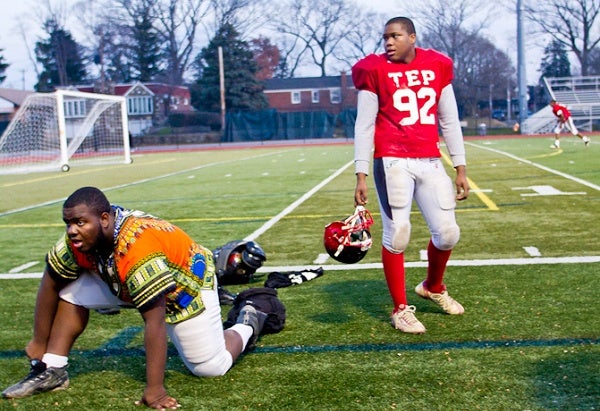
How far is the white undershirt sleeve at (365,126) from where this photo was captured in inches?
196

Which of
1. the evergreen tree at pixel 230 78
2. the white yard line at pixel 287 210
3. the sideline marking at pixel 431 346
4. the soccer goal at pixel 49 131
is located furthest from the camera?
the evergreen tree at pixel 230 78

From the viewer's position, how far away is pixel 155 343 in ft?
12.4

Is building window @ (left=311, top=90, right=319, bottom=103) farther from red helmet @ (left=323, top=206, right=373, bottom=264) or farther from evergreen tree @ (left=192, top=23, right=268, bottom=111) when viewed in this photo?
red helmet @ (left=323, top=206, right=373, bottom=264)

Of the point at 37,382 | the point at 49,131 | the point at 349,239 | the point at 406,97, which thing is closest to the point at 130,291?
the point at 37,382

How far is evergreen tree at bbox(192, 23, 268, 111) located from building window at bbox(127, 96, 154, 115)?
23.5 ft

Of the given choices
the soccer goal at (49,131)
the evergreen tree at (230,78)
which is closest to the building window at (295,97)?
the evergreen tree at (230,78)

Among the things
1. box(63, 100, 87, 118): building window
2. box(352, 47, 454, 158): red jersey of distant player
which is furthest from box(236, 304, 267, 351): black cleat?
box(63, 100, 87, 118): building window

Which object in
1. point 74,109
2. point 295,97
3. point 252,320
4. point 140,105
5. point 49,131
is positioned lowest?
point 252,320

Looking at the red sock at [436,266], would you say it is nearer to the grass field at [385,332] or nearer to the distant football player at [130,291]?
the grass field at [385,332]

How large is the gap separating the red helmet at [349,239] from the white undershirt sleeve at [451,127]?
768 millimetres

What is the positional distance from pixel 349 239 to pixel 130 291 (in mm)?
1535

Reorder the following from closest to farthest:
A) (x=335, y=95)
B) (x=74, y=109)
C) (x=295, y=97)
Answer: (x=74, y=109)
(x=335, y=95)
(x=295, y=97)

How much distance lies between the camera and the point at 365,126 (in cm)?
499

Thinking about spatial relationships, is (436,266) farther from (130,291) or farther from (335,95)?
(335,95)
